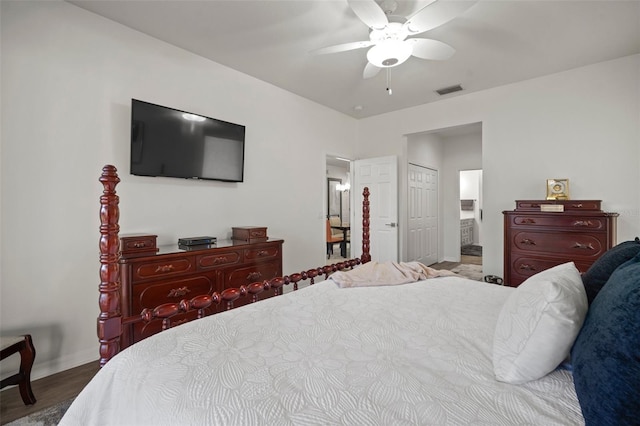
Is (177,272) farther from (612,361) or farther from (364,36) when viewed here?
(364,36)

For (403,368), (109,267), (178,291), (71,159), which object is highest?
(71,159)

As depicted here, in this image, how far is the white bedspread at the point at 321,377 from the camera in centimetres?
72

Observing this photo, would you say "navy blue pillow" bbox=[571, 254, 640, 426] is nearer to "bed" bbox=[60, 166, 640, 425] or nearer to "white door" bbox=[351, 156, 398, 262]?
"bed" bbox=[60, 166, 640, 425]

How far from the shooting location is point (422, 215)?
5516mm

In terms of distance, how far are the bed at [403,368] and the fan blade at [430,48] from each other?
175 centimetres

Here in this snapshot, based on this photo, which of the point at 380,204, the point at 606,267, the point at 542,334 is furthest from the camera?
the point at 380,204

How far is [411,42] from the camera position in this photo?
83.8 inches

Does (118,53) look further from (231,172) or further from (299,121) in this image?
(299,121)

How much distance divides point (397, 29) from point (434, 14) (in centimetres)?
30

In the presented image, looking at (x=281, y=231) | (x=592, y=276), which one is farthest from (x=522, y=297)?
(x=281, y=231)

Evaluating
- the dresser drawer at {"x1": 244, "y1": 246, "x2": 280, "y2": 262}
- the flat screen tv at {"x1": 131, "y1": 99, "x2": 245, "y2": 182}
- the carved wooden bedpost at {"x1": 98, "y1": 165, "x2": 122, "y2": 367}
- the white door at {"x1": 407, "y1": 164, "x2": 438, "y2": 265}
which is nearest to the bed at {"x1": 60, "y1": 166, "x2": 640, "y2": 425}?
the carved wooden bedpost at {"x1": 98, "y1": 165, "x2": 122, "y2": 367}

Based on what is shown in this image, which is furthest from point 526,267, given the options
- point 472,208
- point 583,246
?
point 472,208

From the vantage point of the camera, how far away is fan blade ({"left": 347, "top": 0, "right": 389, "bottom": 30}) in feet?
5.79

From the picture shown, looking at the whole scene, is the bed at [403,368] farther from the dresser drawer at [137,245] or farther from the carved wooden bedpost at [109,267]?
the dresser drawer at [137,245]
